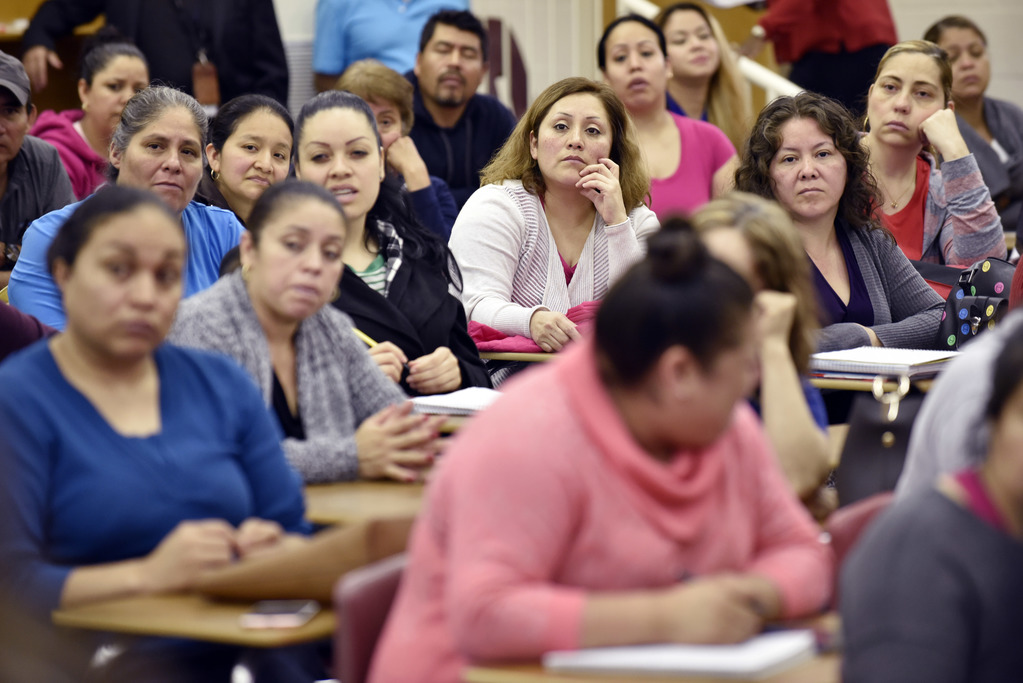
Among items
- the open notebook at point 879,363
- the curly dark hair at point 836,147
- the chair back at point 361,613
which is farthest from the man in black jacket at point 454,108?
the chair back at point 361,613

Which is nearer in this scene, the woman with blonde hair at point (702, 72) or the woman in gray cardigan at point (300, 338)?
the woman in gray cardigan at point (300, 338)

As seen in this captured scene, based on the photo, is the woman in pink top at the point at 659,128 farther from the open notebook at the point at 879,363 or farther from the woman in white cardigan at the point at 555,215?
the open notebook at the point at 879,363

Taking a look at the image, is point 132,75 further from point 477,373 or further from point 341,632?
point 341,632

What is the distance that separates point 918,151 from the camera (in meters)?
4.61

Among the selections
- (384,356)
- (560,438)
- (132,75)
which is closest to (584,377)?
(560,438)

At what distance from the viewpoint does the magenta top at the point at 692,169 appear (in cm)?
479

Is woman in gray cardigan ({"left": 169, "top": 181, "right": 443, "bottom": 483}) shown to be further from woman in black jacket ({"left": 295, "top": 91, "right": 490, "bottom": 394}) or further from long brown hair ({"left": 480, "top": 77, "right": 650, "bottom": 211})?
long brown hair ({"left": 480, "top": 77, "right": 650, "bottom": 211})

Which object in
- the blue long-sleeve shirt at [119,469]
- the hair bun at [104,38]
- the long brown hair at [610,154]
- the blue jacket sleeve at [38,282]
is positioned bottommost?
A: the blue long-sleeve shirt at [119,469]

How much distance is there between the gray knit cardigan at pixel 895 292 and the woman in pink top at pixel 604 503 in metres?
2.18

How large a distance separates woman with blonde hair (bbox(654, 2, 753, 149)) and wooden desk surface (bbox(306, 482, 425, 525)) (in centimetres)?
357

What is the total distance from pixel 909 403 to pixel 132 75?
3242mm

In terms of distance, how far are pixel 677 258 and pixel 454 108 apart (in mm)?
3948

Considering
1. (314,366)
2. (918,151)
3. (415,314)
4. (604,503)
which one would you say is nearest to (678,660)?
(604,503)

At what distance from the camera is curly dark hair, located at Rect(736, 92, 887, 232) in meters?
3.61
